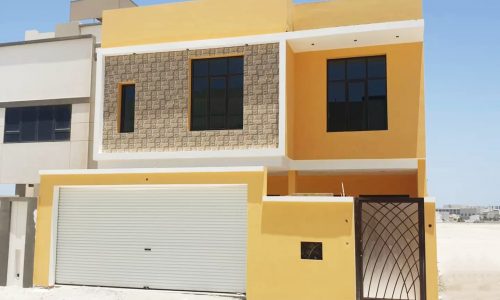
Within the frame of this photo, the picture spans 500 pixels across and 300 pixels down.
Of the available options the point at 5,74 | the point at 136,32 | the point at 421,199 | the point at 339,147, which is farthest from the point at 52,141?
the point at 421,199

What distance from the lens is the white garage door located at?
14.8 metres

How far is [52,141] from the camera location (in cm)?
1986

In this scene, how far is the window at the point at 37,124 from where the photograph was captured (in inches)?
781

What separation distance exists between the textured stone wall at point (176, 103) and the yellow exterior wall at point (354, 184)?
292 centimetres

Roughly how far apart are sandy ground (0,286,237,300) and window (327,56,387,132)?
6.88 m

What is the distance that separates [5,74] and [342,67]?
14159mm

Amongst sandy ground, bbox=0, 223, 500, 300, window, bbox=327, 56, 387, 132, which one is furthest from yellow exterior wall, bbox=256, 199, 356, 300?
window, bbox=327, 56, 387, 132

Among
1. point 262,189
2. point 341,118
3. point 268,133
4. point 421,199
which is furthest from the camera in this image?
point 341,118

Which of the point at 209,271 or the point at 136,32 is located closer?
the point at 209,271

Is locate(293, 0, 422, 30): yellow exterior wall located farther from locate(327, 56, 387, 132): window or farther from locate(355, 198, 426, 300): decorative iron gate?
locate(355, 198, 426, 300): decorative iron gate

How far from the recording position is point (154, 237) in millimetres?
15562

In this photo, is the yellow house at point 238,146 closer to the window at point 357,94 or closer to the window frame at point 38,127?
the window at point 357,94

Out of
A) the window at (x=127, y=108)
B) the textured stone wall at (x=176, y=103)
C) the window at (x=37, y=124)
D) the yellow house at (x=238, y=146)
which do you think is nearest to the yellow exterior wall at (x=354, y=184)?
the yellow house at (x=238, y=146)

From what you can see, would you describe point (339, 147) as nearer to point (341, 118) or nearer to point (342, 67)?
point (341, 118)
